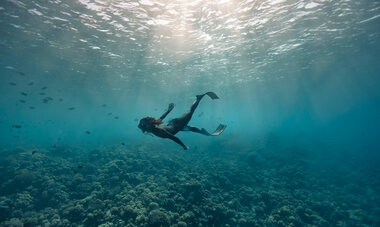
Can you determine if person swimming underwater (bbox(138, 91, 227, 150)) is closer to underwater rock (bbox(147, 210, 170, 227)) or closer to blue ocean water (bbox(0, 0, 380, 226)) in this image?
blue ocean water (bbox(0, 0, 380, 226))

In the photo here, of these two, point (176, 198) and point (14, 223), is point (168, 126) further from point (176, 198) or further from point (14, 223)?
point (14, 223)

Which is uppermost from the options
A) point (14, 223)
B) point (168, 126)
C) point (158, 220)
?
point (168, 126)

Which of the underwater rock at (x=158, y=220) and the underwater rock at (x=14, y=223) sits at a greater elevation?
the underwater rock at (x=158, y=220)

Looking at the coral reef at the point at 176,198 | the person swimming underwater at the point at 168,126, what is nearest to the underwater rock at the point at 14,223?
the coral reef at the point at 176,198

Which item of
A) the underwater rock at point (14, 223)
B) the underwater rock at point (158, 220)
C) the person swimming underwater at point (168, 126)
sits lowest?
the underwater rock at point (14, 223)

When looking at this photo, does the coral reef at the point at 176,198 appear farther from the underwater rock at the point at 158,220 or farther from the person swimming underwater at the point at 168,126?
the person swimming underwater at the point at 168,126

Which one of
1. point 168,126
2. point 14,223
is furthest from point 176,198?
point 14,223

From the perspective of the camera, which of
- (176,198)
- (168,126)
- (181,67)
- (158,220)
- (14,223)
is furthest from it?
(181,67)

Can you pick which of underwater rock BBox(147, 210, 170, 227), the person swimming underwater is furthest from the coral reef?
the person swimming underwater

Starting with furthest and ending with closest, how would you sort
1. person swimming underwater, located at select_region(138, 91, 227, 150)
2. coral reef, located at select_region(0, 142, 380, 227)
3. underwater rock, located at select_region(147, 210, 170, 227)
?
coral reef, located at select_region(0, 142, 380, 227)
underwater rock, located at select_region(147, 210, 170, 227)
person swimming underwater, located at select_region(138, 91, 227, 150)

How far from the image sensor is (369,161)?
2656 cm

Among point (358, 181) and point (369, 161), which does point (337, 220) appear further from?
point (369, 161)

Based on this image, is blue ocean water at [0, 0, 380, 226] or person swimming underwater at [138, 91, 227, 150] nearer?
person swimming underwater at [138, 91, 227, 150]

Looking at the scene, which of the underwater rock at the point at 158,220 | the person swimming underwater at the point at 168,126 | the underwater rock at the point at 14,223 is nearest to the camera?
the person swimming underwater at the point at 168,126
